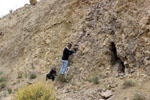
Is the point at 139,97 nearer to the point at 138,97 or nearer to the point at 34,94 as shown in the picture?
the point at 138,97

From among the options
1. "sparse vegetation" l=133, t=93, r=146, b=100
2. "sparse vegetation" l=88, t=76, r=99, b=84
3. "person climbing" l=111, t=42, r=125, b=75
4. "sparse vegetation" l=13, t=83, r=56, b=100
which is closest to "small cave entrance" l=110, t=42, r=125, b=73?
"person climbing" l=111, t=42, r=125, b=75

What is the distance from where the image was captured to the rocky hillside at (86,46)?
754cm

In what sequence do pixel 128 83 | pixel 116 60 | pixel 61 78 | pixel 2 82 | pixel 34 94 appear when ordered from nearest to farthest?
pixel 34 94 → pixel 128 83 → pixel 116 60 → pixel 61 78 → pixel 2 82

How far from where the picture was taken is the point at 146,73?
7062 mm

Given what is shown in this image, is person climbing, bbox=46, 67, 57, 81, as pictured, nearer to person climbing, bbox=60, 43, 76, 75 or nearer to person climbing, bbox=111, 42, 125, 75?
person climbing, bbox=60, 43, 76, 75

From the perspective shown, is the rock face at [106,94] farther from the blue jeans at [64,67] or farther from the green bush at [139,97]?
the blue jeans at [64,67]

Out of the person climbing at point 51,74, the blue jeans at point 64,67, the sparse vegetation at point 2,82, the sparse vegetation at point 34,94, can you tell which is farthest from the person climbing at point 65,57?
the sparse vegetation at point 2,82

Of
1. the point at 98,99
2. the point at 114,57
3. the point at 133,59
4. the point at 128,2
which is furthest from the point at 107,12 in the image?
the point at 98,99

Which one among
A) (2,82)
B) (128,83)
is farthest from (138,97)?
(2,82)

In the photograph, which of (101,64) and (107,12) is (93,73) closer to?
(101,64)

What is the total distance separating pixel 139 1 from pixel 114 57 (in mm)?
2508

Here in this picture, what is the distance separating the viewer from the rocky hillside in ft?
24.7

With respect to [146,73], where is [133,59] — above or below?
above

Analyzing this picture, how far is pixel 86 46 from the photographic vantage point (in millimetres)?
9781
